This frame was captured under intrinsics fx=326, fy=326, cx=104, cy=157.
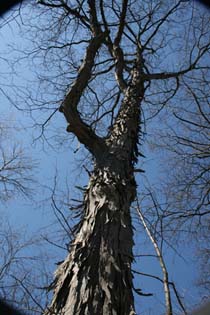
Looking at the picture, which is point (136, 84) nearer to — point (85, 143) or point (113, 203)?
point (85, 143)

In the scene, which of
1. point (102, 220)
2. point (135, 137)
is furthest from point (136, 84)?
point (102, 220)

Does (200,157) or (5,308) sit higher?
(200,157)

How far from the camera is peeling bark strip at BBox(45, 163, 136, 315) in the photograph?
1.83 meters

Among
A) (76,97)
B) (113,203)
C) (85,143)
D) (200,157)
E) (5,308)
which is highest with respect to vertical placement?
(200,157)

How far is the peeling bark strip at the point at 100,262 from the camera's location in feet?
6.01

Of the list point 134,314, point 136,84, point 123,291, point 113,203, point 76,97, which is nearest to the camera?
point 134,314

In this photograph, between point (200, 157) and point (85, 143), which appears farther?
point (200, 157)

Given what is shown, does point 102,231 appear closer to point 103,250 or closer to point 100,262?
point 103,250

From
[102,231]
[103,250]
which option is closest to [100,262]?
[103,250]

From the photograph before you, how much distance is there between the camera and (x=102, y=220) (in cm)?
241

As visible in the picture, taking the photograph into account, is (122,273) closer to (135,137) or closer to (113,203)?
(113,203)

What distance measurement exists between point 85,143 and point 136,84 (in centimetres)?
192

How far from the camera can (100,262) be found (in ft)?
6.74

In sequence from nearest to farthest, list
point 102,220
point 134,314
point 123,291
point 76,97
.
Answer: point 134,314
point 123,291
point 102,220
point 76,97
